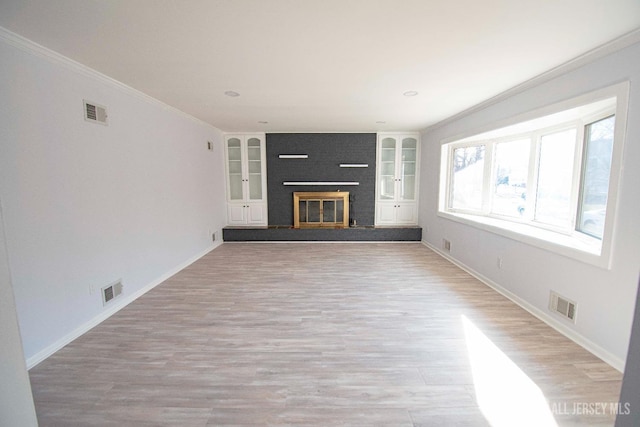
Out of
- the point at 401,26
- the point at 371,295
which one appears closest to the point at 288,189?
the point at 371,295

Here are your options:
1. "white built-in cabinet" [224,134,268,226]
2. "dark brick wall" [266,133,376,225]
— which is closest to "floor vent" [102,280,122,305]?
"white built-in cabinet" [224,134,268,226]

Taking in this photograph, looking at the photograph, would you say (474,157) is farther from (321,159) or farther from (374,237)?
(321,159)

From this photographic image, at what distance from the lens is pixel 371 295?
3.22 meters

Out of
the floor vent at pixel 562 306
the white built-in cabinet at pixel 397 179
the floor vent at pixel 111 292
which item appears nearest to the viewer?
the floor vent at pixel 562 306

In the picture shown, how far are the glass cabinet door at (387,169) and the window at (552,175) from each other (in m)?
1.56

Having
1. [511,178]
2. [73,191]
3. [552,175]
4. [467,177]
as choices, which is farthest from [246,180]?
[552,175]

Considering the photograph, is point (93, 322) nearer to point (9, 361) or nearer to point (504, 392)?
point (9, 361)

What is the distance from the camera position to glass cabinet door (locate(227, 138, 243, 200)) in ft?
20.1

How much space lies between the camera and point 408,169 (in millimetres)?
6191

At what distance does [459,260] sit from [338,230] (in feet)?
8.14

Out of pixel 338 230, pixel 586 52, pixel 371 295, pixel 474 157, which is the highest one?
pixel 586 52

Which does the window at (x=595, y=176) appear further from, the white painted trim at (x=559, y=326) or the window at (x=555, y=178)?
the white painted trim at (x=559, y=326)

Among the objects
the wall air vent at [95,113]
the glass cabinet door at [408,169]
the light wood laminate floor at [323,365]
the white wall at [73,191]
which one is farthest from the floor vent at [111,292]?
the glass cabinet door at [408,169]

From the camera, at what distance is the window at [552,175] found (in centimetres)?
238
